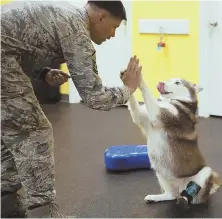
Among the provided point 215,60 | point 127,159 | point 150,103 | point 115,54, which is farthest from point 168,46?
point 150,103

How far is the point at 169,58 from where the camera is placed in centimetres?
482

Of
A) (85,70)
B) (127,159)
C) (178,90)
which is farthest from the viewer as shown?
(127,159)

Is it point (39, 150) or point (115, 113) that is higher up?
point (39, 150)

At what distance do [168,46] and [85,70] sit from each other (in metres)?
2.94

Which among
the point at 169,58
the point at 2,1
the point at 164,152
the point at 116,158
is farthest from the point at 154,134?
the point at 2,1

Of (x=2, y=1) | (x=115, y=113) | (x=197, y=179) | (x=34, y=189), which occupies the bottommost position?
(x=115, y=113)

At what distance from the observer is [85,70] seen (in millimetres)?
1991

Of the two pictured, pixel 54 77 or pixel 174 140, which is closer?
pixel 54 77

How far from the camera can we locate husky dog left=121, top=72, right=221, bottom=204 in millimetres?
2570

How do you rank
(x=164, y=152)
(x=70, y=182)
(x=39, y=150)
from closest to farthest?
(x=39, y=150) < (x=164, y=152) < (x=70, y=182)

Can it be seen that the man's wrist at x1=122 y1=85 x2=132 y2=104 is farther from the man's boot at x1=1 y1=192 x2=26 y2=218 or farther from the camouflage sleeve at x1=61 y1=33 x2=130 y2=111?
the man's boot at x1=1 y1=192 x2=26 y2=218

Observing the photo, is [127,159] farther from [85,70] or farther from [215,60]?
[215,60]

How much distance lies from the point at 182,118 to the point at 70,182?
0.90 meters

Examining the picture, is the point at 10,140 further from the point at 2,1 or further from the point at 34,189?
the point at 2,1
